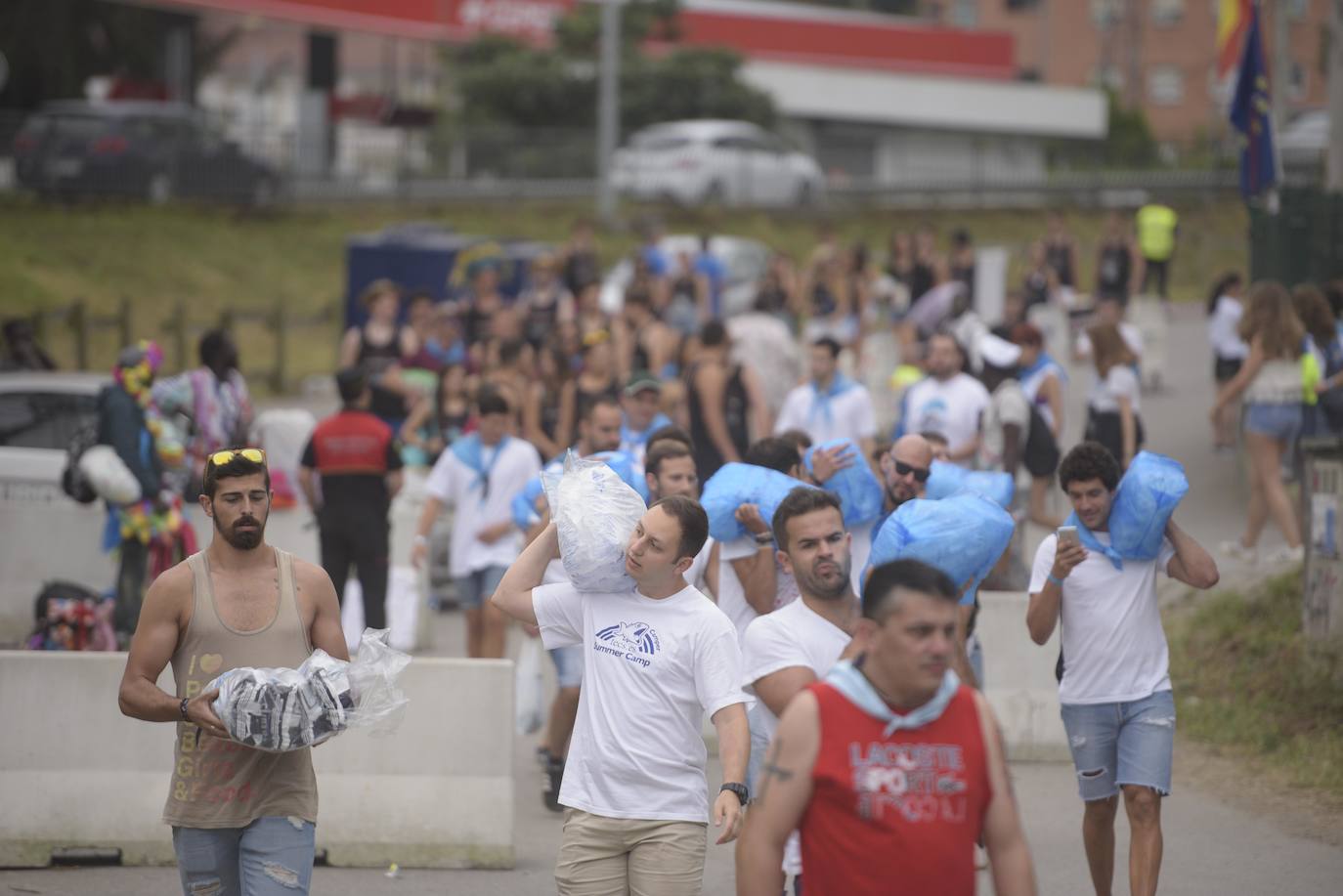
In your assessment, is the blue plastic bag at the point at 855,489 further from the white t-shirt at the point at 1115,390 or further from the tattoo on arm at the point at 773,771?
the white t-shirt at the point at 1115,390

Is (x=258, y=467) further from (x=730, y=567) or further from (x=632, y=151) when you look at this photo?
(x=632, y=151)

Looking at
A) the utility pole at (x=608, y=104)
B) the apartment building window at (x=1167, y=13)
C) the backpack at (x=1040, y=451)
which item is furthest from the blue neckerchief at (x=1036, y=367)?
the apartment building window at (x=1167, y=13)

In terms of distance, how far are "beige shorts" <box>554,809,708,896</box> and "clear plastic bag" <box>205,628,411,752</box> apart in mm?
648

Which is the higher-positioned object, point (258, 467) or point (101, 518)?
point (258, 467)

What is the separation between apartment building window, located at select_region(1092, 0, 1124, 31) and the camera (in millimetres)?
69750

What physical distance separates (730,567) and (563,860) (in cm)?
173

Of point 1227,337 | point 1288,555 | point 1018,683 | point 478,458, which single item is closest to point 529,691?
point 478,458

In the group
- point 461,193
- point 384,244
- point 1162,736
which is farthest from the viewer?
point 461,193

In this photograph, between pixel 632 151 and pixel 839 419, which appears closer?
pixel 839 419

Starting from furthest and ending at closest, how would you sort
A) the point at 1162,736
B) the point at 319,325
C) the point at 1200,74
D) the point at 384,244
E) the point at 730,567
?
the point at 1200,74 → the point at 319,325 → the point at 384,244 → the point at 730,567 → the point at 1162,736

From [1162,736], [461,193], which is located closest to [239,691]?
[1162,736]

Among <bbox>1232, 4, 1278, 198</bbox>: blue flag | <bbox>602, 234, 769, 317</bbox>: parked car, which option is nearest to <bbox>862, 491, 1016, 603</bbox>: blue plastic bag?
<bbox>1232, 4, 1278, 198</bbox>: blue flag

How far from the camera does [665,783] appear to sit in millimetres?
5008

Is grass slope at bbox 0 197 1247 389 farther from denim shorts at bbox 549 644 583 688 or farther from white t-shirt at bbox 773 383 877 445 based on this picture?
denim shorts at bbox 549 644 583 688
